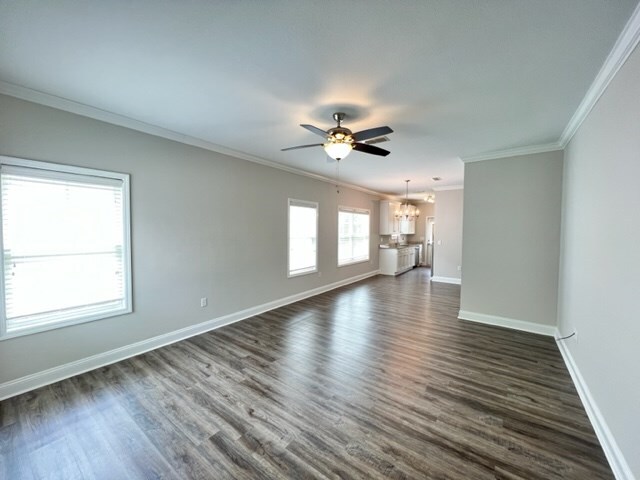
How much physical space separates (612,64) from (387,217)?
6778 mm

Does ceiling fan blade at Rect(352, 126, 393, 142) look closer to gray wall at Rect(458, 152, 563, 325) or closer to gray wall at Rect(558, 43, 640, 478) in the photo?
gray wall at Rect(558, 43, 640, 478)

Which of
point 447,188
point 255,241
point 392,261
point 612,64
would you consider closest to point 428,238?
point 392,261

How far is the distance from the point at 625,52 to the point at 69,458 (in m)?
4.57

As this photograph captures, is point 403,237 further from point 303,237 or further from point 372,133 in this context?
point 372,133

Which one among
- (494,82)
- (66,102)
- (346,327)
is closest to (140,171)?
(66,102)

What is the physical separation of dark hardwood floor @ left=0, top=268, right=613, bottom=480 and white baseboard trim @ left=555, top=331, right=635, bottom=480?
0.19 feet

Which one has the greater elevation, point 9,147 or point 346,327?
point 9,147

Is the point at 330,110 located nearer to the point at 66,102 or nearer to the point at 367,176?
the point at 66,102

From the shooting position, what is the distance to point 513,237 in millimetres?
4012

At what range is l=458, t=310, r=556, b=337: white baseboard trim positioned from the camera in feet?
12.5

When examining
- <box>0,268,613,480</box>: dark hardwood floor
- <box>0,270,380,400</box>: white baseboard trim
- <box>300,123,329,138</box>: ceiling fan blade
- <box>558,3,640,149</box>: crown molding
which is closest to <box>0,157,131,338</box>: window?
<box>0,270,380,400</box>: white baseboard trim

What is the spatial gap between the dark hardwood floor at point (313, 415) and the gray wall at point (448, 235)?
3940 millimetres

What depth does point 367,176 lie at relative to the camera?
5.95m

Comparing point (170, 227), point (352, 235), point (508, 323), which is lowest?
point (508, 323)
